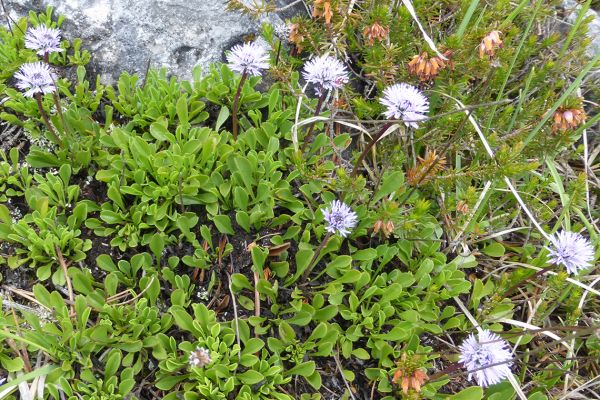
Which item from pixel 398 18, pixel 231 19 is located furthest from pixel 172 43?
pixel 398 18

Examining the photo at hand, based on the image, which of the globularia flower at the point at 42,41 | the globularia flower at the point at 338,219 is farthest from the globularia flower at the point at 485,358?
the globularia flower at the point at 42,41

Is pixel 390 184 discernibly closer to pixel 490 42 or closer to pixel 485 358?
pixel 490 42

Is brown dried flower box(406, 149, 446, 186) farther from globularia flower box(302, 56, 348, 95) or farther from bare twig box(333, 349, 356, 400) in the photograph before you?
bare twig box(333, 349, 356, 400)

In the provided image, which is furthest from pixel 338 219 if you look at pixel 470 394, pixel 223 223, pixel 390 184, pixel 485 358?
pixel 470 394

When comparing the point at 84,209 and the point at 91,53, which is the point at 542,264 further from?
the point at 91,53

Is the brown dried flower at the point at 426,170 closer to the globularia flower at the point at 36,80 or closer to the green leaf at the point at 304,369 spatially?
the green leaf at the point at 304,369
